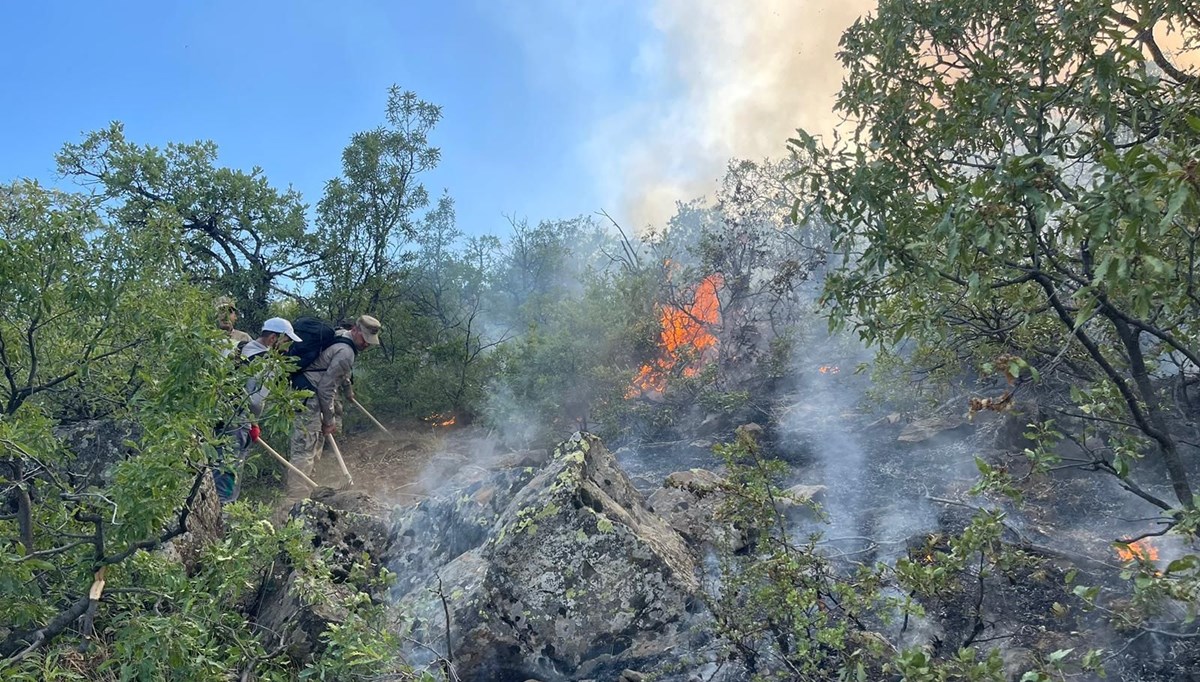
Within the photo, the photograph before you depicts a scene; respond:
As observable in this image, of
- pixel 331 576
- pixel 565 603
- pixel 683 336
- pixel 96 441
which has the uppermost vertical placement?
pixel 683 336

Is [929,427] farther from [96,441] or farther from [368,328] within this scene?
[96,441]

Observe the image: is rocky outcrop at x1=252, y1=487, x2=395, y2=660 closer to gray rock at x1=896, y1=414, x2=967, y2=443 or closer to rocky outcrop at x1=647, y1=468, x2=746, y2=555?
rocky outcrop at x1=647, y1=468, x2=746, y2=555

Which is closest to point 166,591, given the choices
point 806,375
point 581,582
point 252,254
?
point 581,582

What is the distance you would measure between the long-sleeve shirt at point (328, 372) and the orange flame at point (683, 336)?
4611mm

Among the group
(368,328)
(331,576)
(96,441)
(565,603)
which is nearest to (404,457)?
(368,328)

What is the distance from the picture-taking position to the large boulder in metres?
4.32

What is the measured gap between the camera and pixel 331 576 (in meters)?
4.41

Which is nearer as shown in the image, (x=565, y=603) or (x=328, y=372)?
(x=565, y=603)

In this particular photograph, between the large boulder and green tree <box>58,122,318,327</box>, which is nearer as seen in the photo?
the large boulder

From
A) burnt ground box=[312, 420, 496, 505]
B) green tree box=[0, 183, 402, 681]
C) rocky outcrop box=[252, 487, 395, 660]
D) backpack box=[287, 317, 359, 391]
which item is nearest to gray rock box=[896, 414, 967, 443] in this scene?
burnt ground box=[312, 420, 496, 505]

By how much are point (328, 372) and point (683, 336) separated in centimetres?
610

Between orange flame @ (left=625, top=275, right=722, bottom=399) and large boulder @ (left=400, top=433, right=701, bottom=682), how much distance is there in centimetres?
697

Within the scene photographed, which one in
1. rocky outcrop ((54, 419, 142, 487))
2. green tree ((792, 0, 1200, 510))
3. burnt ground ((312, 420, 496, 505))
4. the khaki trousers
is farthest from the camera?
burnt ground ((312, 420, 496, 505))

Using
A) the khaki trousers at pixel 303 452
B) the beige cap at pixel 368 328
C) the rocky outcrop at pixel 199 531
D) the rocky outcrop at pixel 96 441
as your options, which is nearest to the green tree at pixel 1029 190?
the rocky outcrop at pixel 199 531
